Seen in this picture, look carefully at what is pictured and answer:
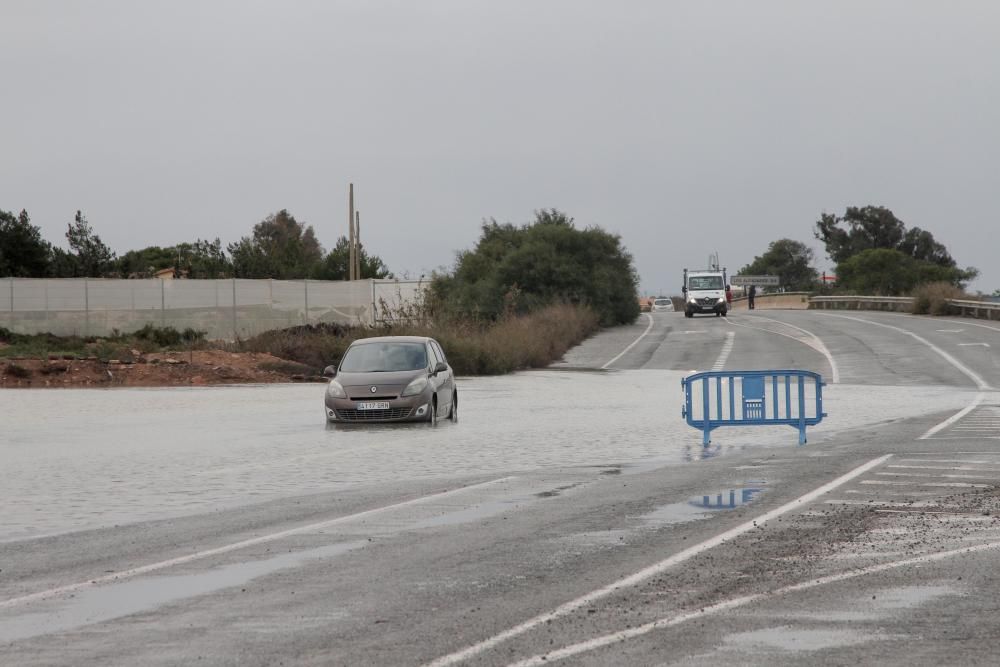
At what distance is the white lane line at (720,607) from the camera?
6612 millimetres

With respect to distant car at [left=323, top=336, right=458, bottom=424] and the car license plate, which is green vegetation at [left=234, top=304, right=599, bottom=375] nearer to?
distant car at [left=323, top=336, right=458, bottom=424]

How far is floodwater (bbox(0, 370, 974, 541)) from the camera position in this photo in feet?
46.6

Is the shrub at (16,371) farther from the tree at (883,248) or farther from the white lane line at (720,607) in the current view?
the tree at (883,248)

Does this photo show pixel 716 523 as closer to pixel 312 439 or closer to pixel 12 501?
pixel 12 501

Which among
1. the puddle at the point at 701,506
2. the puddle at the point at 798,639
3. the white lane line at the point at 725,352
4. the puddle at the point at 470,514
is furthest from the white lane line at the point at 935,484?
the white lane line at the point at 725,352

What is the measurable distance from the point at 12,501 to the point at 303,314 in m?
42.5

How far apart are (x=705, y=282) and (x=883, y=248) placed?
84023 mm

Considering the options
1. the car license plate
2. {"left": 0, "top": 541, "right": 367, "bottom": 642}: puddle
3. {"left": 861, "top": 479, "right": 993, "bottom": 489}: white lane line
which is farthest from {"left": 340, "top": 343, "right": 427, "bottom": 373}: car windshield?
{"left": 0, "top": 541, "right": 367, "bottom": 642}: puddle

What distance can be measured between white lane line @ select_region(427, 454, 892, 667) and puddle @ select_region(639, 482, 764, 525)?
47cm

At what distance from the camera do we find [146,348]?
45.2 metres

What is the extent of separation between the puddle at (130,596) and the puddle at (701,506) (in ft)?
9.63

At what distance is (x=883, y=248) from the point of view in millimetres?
153500

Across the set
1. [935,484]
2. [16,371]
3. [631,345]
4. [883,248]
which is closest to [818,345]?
[631,345]

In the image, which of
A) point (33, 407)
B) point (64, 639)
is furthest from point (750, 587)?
point (33, 407)
